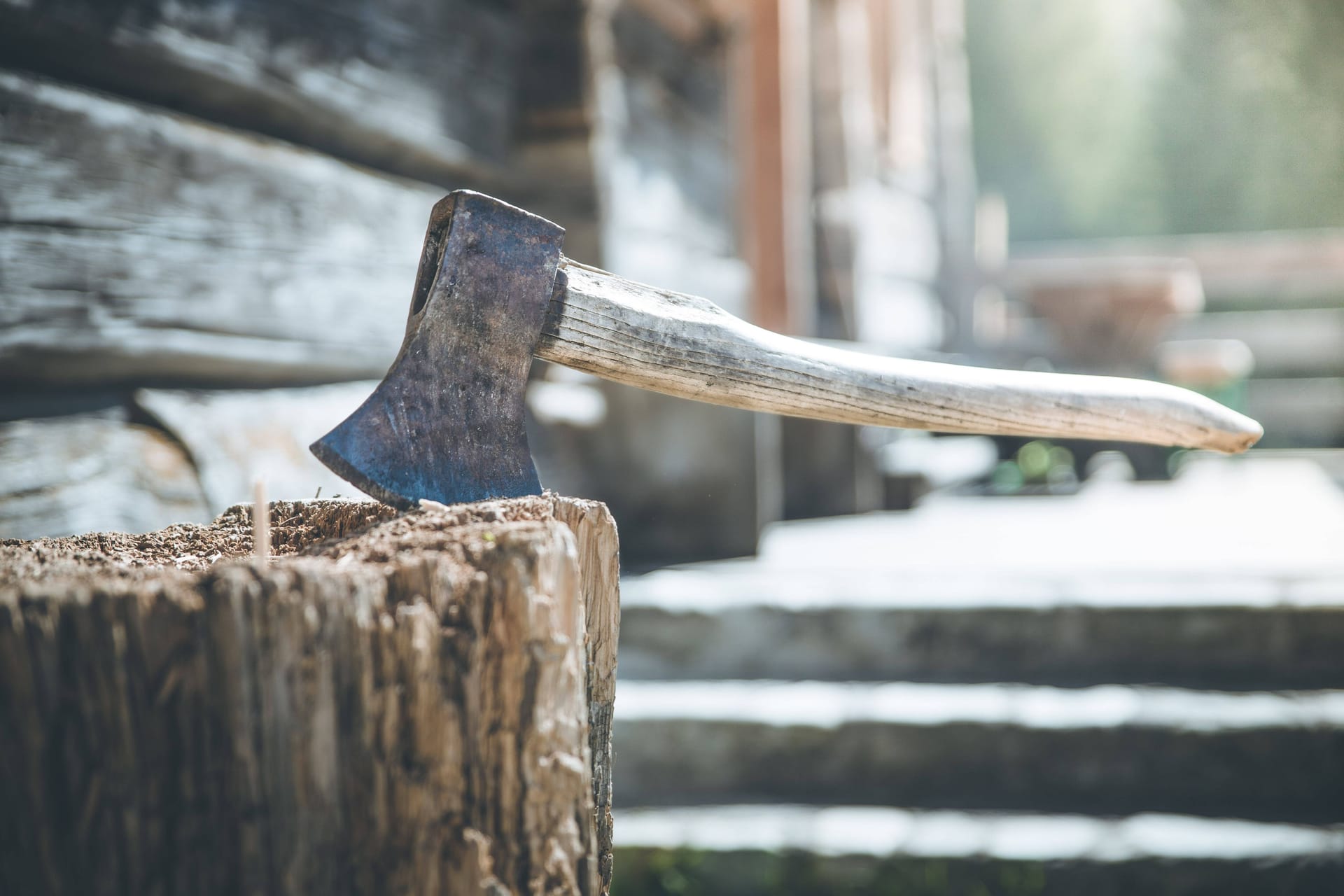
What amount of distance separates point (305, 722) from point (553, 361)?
1.40 feet

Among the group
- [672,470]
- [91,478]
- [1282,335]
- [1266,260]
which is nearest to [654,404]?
[672,470]

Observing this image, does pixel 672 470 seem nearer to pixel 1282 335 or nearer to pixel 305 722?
pixel 305 722

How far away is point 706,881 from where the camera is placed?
1734 mm

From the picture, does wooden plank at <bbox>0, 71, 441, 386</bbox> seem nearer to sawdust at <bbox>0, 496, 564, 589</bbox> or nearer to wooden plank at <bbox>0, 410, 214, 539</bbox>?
wooden plank at <bbox>0, 410, 214, 539</bbox>

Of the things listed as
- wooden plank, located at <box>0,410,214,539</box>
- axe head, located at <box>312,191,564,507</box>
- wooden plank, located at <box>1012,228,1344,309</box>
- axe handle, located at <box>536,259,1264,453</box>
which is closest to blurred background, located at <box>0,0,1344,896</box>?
wooden plank, located at <box>0,410,214,539</box>

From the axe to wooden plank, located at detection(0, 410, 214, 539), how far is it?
589 mm

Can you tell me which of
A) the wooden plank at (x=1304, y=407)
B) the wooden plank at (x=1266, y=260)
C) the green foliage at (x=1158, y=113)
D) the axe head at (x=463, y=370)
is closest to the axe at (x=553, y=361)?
the axe head at (x=463, y=370)

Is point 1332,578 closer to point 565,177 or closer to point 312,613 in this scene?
point 565,177

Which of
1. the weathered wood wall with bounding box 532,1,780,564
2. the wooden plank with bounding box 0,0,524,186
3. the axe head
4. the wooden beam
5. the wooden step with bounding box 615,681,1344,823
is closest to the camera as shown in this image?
the axe head

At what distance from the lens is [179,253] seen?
1459 mm

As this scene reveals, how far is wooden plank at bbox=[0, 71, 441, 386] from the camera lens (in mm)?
1255

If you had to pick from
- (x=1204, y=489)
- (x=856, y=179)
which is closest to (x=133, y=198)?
(x=856, y=179)

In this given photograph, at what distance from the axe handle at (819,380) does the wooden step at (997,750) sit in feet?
2.78

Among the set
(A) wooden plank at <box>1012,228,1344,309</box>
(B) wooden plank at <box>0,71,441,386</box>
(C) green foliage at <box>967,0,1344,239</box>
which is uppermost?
(C) green foliage at <box>967,0,1344,239</box>
